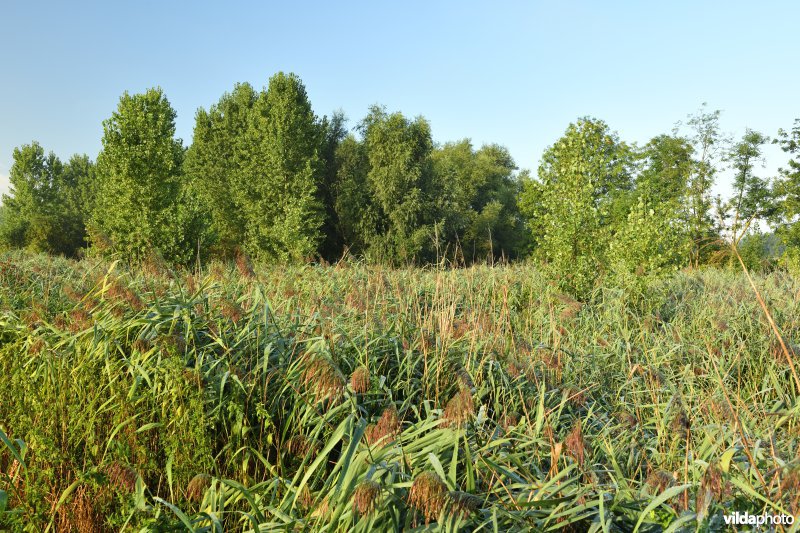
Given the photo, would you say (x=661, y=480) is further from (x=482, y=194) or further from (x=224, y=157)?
(x=482, y=194)

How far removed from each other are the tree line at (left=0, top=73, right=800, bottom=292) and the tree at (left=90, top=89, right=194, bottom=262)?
0.16ft

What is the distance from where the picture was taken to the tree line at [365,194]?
29.2ft

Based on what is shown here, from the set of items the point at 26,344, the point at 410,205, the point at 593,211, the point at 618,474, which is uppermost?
the point at 410,205

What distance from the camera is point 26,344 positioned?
379cm

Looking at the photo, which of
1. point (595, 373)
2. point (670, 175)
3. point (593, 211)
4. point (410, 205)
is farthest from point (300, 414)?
point (670, 175)

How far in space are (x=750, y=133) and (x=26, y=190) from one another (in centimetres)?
4915

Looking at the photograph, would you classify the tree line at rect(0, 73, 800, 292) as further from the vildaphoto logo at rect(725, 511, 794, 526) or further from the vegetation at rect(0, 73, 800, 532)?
the vildaphoto logo at rect(725, 511, 794, 526)

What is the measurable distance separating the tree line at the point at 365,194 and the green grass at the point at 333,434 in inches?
151

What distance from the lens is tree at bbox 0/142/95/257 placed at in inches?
1325

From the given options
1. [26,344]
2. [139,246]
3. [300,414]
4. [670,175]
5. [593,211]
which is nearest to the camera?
[300,414]

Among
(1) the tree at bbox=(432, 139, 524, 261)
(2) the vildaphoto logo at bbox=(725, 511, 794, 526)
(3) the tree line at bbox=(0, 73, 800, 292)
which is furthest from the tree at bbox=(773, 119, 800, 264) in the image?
(2) the vildaphoto logo at bbox=(725, 511, 794, 526)

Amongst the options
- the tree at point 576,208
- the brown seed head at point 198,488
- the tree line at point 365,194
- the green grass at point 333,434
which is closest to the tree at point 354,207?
the tree line at point 365,194

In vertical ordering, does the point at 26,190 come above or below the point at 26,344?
above

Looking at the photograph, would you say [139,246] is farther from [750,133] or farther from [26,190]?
[750,133]
